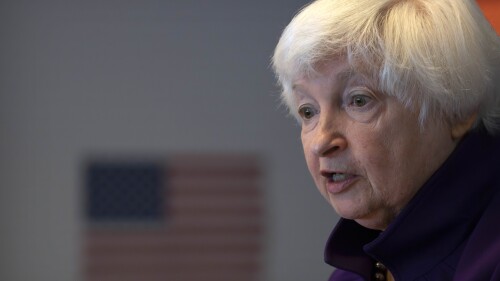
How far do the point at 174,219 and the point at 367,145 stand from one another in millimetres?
6517

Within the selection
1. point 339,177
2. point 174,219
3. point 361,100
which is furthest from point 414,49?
point 174,219

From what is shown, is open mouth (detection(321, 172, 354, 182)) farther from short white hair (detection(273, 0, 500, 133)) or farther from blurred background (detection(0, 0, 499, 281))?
blurred background (detection(0, 0, 499, 281))

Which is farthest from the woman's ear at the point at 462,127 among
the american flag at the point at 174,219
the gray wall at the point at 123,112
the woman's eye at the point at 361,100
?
the american flag at the point at 174,219

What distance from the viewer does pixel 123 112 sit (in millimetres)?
Answer: 7785

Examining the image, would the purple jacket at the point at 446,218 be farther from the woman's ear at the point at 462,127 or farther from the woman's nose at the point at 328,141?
the woman's nose at the point at 328,141

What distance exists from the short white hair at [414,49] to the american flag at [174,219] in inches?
253

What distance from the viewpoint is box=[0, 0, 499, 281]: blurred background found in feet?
25.2

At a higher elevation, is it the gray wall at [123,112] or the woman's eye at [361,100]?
the gray wall at [123,112]

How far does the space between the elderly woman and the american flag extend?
6394 millimetres

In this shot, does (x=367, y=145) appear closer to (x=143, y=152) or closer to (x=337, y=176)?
(x=337, y=176)

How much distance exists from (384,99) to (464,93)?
11cm

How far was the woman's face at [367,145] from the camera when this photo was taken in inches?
51.1

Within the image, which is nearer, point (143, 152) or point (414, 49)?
point (414, 49)

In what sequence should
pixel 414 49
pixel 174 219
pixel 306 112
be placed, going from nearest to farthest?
1. pixel 414 49
2. pixel 306 112
3. pixel 174 219
